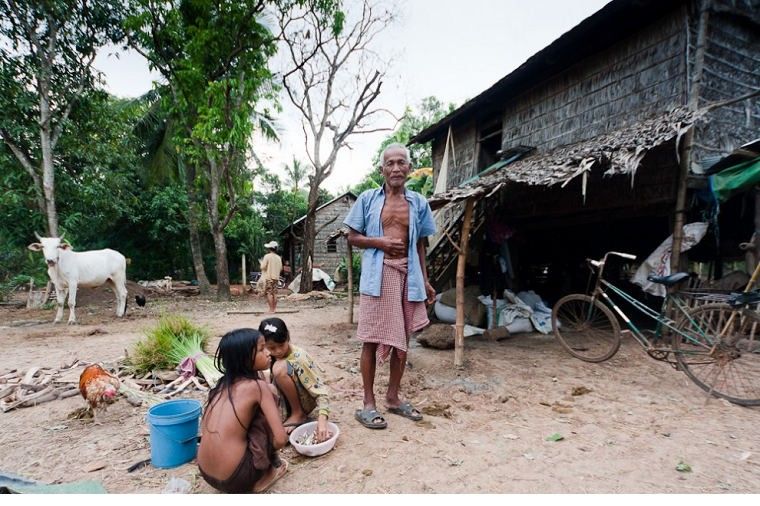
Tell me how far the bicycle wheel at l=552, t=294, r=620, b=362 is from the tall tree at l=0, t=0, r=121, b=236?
1082 cm

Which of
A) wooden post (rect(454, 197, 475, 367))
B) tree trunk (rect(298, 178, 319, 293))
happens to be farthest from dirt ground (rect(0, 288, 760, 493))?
tree trunk (rect(298, 178, 319, 293))

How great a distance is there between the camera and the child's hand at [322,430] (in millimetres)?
2225

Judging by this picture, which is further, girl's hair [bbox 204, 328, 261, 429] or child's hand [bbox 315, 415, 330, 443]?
child's hand [bbox 315, 415, 330, 443]

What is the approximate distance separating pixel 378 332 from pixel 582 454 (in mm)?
1459

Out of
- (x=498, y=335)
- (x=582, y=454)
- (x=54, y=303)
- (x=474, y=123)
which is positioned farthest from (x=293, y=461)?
(x=54, y=303)

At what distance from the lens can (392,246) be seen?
8.75ft

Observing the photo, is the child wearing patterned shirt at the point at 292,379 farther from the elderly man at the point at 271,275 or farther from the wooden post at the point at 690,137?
the elderly man at the point at 271,275

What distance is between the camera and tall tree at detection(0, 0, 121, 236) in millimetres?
8250

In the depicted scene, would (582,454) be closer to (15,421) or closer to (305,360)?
(305,360)

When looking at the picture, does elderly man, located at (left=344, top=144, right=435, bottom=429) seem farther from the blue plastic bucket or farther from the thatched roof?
the thatched roof

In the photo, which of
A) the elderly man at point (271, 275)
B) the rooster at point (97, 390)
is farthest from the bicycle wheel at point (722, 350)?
the elderly man at point (271, 275)

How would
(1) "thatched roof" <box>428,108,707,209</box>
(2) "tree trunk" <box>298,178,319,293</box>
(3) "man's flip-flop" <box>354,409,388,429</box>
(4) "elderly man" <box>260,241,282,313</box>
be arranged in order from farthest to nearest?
1. (2) "tree trunk" <box>298,178,319,293</box>
2. (4) "elderly man" <box>260,241,282,313</box>
3. (1) "thatched roof" <box>428,108,707,209</box>
4. (3) "man's flip-flop" <box>354,409,388,429</box>

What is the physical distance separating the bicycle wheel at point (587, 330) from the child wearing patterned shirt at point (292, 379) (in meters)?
3.39

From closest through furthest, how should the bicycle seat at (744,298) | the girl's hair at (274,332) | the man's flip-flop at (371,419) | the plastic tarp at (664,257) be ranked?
the girl's hair at (274,332)
the man's flip-flop at (371,419)
the bicycle seat at (744,298)
the plastic tarp at (664,257)
